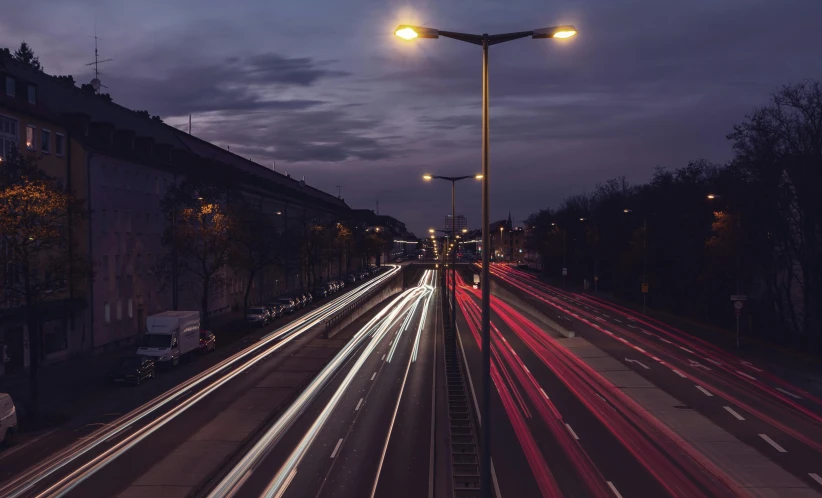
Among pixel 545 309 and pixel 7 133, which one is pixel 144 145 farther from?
pixel 545 309

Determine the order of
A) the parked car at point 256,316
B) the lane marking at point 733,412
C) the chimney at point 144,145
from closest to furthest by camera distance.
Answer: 1. the lane marking at point 733,412
2. the chimney at point 144,145
3. the parked car at point 256,316

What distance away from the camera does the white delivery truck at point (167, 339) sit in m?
36.7

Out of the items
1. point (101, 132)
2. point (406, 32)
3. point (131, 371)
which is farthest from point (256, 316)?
point (406, 32)

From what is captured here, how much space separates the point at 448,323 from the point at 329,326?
9.71 meters

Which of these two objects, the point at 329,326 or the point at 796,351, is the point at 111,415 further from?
the point at 796,351

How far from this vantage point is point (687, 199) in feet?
206

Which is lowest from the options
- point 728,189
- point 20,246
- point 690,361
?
point 690,361

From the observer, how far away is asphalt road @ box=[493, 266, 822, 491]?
21.5 metres

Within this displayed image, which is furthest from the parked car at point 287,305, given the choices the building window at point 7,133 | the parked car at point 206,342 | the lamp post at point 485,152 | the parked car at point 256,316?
the lamp post at point 485,152

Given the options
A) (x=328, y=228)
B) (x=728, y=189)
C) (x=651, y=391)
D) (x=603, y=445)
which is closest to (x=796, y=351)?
(x=728, y=189)

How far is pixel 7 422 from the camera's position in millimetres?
21672

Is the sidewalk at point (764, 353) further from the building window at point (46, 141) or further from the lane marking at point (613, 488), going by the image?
the building window at point (46, 141)

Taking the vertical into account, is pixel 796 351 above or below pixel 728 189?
below

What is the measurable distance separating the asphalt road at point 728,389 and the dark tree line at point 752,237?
4.78m
